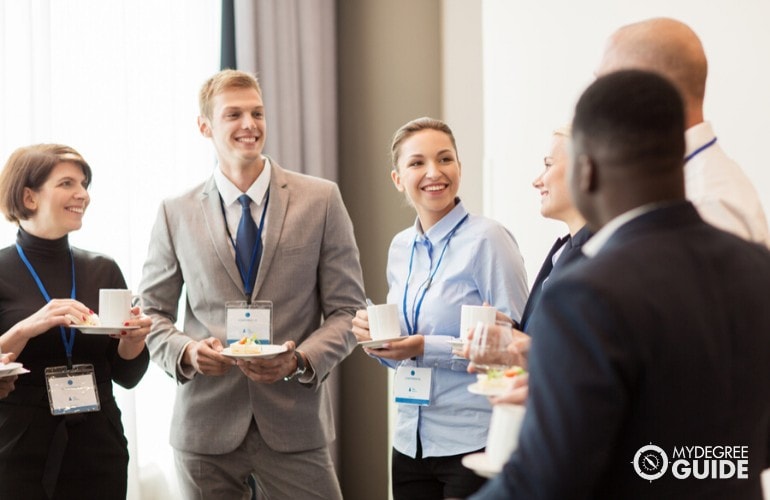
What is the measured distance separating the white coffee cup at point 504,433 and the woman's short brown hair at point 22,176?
7.48 feet

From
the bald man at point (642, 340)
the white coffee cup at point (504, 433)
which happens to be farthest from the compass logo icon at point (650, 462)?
the white coffee cup at point (504, 433)

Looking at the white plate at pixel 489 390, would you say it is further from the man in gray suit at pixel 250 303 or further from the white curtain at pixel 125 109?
the white curtain at pixel 125 109

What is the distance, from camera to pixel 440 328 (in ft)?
9.36

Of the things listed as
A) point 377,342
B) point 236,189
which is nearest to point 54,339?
point 236,189

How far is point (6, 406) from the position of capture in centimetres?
285

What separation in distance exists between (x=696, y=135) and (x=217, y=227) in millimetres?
1778

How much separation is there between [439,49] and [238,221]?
209 centimetres

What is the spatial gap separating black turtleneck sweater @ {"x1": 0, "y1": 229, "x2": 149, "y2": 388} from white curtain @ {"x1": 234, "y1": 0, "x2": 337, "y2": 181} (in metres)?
1.74

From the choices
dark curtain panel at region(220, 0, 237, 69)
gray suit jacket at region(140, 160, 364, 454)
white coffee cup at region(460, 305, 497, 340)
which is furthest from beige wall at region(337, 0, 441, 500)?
white coffee cup at region(460, 305, 497, 340)

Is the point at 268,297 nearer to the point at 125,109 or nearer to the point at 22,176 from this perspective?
the point at 22,176

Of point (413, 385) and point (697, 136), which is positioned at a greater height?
point (697, 136)

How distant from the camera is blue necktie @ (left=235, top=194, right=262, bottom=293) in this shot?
3.00m

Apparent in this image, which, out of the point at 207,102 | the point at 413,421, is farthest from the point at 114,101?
the point at 413,421

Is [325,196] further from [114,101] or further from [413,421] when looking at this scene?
[114,101]
